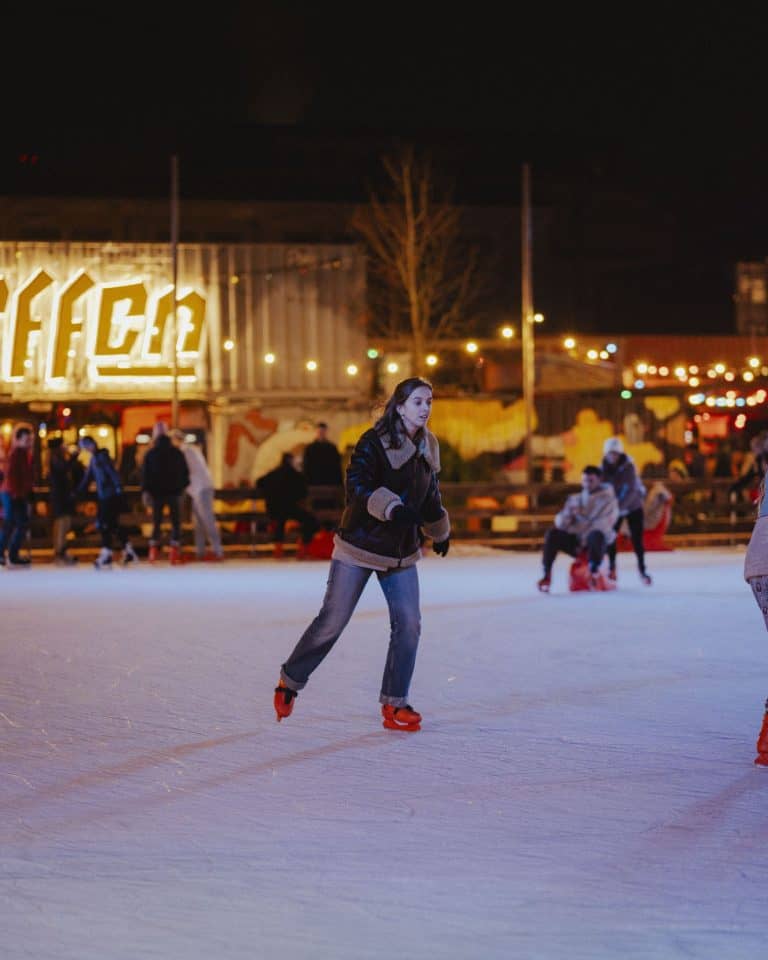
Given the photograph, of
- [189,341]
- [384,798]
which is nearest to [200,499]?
[189,341]

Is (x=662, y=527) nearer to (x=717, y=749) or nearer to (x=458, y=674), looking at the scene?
(x=458, y=674)

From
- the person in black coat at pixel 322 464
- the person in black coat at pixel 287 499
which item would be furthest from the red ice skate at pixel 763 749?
the person in black coat at pixel 322 464

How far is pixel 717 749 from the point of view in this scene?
21.5 feet

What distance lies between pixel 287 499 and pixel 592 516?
6764 mm

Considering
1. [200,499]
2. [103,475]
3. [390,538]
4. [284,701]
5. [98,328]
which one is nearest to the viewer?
[390,538]

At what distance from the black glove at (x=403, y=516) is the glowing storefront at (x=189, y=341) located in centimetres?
1712

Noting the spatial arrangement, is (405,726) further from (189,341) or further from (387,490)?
(189,341)

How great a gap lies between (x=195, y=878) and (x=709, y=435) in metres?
31.1

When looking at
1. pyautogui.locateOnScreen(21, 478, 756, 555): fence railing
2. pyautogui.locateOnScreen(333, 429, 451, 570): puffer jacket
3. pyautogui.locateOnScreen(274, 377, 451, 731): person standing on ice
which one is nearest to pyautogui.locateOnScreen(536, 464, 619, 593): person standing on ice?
pyautogui.locateOnScreen(21, 478, 756, 555): fence railing

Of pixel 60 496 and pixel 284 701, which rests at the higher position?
pixel 60 496

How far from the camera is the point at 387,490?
6.71 meters

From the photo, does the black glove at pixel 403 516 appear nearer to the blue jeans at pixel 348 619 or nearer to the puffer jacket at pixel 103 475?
the blue jeans at pixel 348 619

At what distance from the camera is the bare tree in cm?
2773

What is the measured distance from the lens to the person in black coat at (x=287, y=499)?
20.5m
